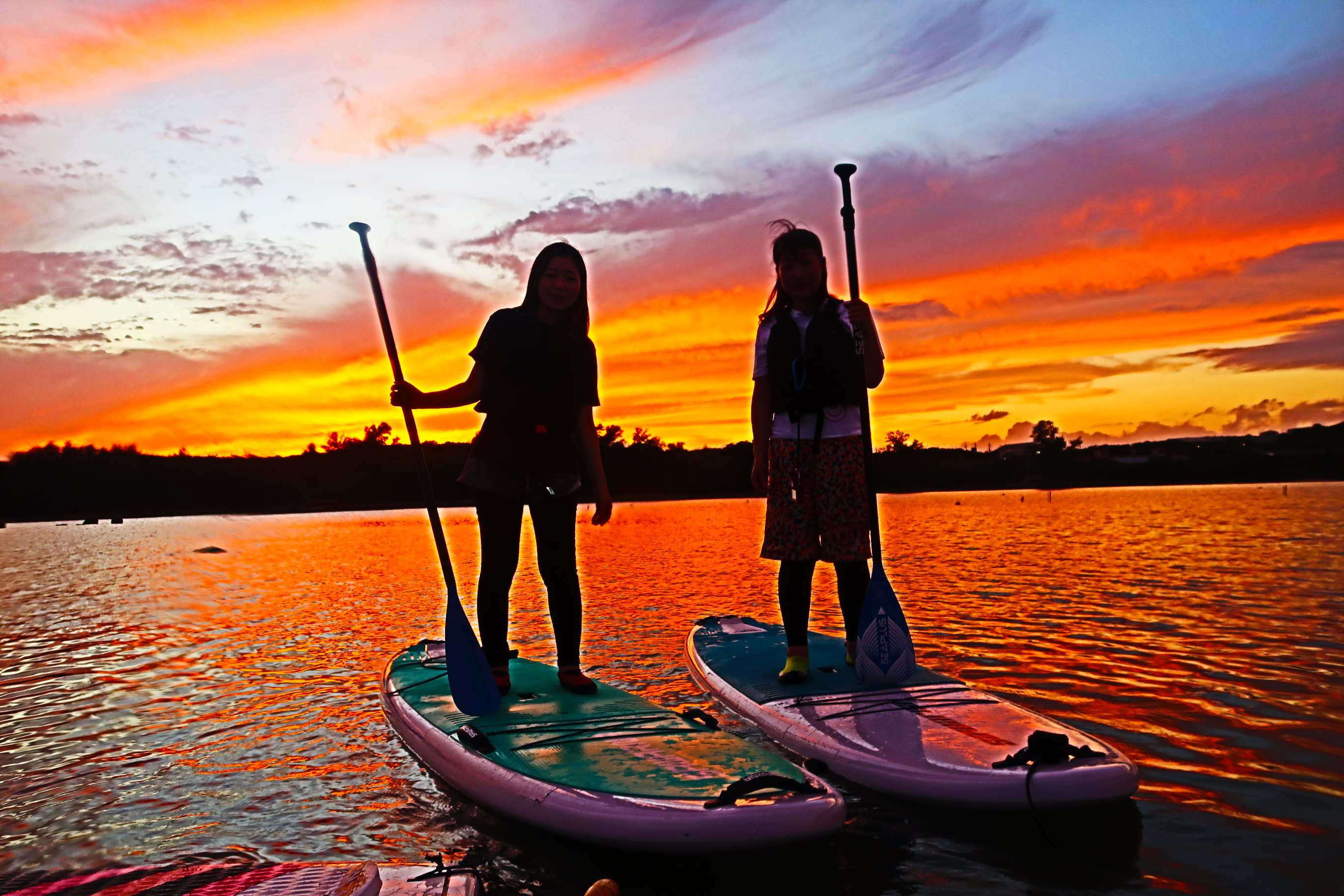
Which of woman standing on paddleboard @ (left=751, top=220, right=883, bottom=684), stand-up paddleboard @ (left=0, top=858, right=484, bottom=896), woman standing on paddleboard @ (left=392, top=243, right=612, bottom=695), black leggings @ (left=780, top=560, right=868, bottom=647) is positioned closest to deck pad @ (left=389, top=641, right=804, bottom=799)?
woman standing on paddleboard @ (left=392, top=243, right=612, bottom=695)

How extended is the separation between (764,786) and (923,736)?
133cm

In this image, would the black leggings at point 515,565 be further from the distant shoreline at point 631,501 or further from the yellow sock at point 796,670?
the distant shoreline at point 631,501

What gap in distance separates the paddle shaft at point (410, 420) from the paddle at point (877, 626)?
8.55 ft

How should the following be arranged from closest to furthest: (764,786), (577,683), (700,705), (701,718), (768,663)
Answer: (764,786)
(701,718)
(577,683)
(768,663)
(700,705)

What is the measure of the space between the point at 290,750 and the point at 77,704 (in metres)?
3.43

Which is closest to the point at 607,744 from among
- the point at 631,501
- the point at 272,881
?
the point at 272,881

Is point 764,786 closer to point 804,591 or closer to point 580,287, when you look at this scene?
point 804,591

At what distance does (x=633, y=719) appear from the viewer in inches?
180

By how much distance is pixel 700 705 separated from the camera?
21.8 feet

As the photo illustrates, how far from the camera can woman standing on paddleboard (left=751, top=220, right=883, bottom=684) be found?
18.0ft

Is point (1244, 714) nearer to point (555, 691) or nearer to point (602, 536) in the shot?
point (555, 691)

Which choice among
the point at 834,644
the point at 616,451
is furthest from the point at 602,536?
the point at 616,451

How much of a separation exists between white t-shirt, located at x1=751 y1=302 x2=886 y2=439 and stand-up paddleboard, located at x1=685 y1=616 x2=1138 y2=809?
1651 millimetres

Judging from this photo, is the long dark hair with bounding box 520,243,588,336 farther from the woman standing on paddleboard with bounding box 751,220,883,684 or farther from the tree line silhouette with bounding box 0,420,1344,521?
the tree line silhouette with bounding box 0,420,1344,521
